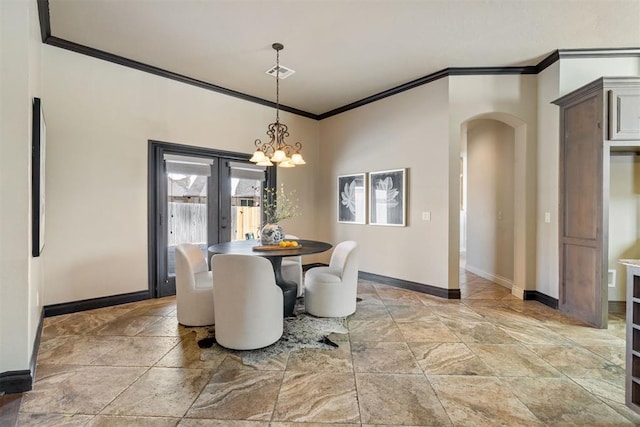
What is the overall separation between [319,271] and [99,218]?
2771mm

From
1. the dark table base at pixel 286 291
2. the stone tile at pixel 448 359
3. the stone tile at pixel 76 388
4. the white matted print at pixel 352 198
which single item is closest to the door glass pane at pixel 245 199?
the white matted print at pixel 352 198

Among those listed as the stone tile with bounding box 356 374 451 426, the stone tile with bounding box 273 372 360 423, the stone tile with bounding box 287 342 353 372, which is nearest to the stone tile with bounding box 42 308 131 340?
the stone tile with bounding box 287 342 353 372

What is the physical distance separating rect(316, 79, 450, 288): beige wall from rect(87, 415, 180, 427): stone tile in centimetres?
354

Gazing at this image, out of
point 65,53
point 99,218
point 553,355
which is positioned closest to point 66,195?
point 99,218

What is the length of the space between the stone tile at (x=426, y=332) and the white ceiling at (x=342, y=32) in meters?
3.14

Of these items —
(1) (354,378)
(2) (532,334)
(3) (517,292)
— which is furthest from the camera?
(3) (517,292)

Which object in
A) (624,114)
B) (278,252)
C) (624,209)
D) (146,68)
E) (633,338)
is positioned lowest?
(633,338)

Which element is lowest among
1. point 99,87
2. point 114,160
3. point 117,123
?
point 114,160

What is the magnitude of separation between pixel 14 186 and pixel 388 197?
4242mm

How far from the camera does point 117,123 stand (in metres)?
3.72

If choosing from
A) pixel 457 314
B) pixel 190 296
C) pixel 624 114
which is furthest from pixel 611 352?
pixel 190 296

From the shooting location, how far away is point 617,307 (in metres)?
3.54

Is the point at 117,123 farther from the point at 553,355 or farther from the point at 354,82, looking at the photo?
the point at 553,355

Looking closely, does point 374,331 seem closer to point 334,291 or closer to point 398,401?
point 334,291
